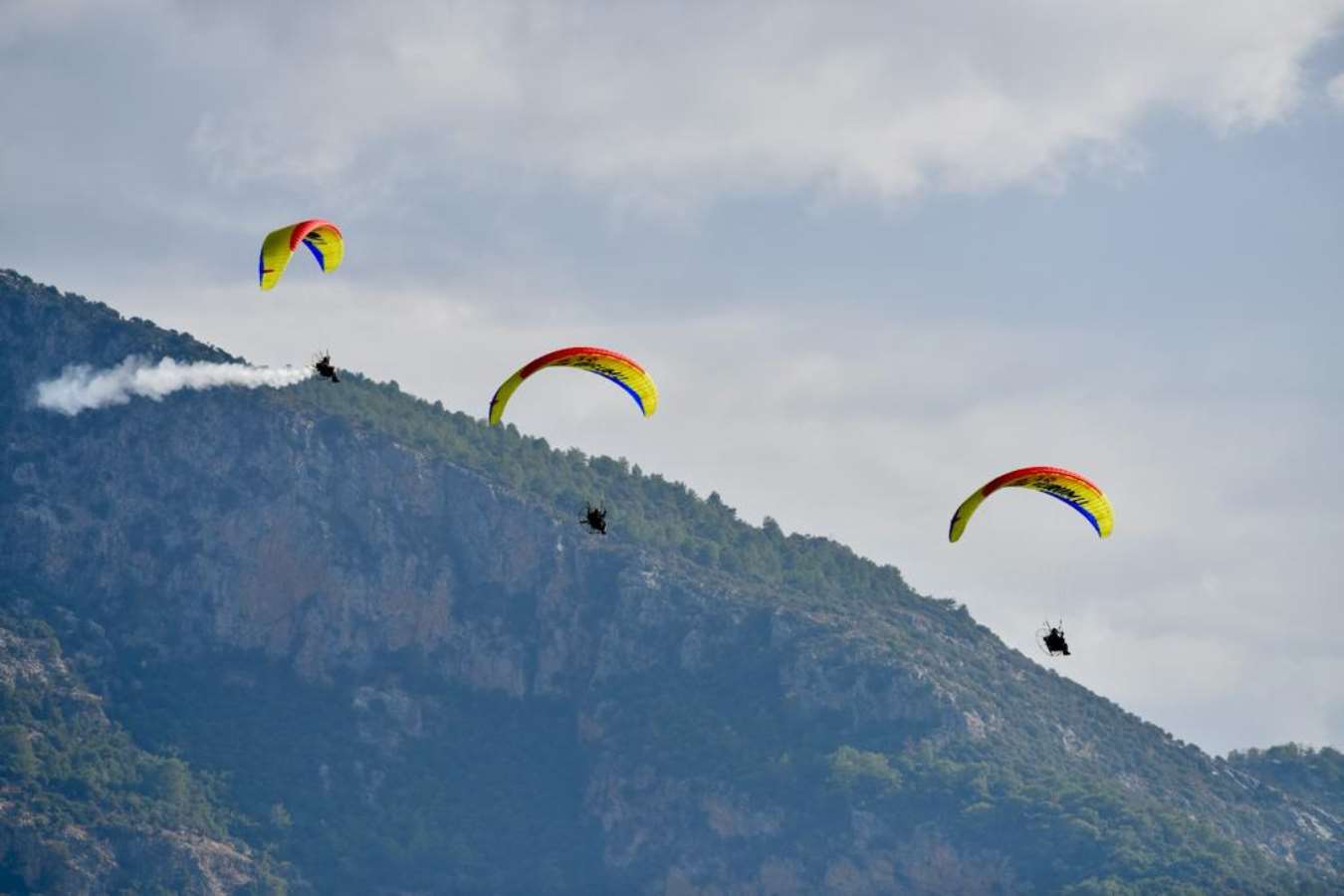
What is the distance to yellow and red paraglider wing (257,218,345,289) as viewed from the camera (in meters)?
134

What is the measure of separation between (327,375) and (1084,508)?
105 ft

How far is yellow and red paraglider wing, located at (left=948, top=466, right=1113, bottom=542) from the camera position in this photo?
397 feet

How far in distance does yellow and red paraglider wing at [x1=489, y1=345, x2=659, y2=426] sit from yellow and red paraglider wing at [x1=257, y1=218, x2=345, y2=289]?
460 inches

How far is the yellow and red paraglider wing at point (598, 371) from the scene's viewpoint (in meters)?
126

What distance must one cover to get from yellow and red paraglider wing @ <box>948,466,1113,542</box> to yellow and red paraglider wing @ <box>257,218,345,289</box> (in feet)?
97.9

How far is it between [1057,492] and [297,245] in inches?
1294

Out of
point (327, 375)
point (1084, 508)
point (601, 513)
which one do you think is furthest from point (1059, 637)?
point (327, 375)

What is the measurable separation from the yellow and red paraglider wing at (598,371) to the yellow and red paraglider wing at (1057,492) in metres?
14.3

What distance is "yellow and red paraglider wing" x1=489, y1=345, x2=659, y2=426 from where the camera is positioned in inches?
4980

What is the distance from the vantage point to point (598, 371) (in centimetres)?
12975

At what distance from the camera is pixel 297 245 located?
443ft

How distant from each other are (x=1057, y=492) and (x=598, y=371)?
18636mm

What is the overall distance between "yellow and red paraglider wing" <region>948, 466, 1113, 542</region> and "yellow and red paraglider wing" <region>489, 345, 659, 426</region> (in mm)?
14274

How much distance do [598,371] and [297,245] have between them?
14.3 m
